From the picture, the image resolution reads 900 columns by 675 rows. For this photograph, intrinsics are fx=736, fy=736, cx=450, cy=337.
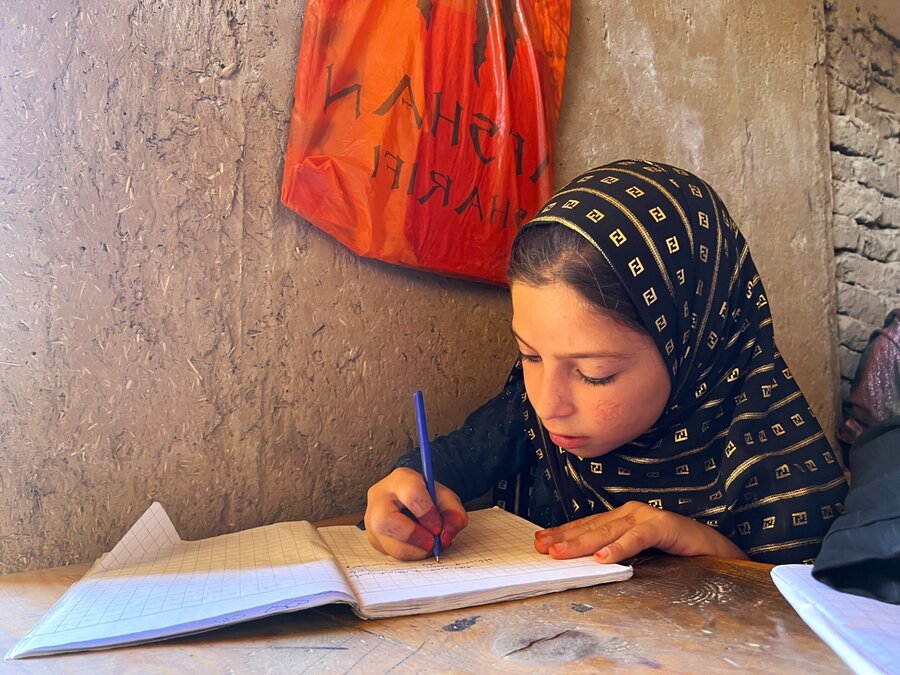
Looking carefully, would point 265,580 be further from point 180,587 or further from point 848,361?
point 848,361

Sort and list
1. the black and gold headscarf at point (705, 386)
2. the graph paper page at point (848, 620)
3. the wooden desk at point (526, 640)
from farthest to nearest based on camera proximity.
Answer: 1. the black and gold headscarf at point (705, 386)
2. the wooden desk at point (526, 640)
3. the graph paper page at point (848, 620)

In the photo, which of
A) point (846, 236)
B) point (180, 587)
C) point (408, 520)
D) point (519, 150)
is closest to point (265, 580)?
point (180, 587)

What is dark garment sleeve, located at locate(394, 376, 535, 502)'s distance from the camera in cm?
132

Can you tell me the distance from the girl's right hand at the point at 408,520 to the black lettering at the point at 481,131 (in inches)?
29.3

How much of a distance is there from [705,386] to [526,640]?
609 mm

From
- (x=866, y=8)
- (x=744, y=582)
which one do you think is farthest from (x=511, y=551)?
(x=866, y=8)

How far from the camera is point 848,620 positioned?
614 mm

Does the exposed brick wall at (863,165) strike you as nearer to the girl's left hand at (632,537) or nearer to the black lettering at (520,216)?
the black lettering at (520,216)

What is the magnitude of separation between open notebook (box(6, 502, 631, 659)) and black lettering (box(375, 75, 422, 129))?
76cm

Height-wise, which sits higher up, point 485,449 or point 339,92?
point 339,92

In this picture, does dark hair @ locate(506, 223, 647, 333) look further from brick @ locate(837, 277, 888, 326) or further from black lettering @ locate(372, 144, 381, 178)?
brick @ locate(837, 277, 888, 326)

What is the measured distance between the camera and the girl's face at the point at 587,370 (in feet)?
3.42

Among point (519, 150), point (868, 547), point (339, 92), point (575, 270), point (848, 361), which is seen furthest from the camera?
point (848, 361)

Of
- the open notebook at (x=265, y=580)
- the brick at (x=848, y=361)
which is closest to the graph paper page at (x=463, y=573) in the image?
the open notebook at (x=265, y=580)
